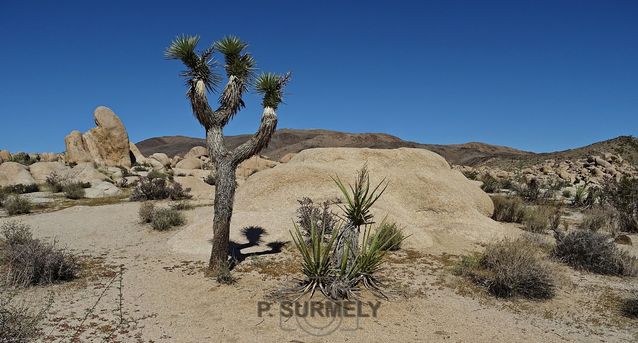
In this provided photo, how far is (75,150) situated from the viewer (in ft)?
112

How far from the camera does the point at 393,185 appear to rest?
1270 cm

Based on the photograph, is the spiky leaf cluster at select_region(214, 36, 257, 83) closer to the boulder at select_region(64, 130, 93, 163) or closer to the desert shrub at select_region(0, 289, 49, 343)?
the desert shrub at select_region(0, 289, 49, 343)

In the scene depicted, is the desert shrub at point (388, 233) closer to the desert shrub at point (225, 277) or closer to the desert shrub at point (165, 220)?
the desert shrub at point (225, 277)

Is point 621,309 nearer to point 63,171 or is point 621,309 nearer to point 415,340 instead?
point 415,340

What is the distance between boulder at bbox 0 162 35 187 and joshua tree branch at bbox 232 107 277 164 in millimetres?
22195

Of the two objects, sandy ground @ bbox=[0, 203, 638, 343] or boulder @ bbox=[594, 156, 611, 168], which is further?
boulder @ bbox=[594, 156, 611, 168]

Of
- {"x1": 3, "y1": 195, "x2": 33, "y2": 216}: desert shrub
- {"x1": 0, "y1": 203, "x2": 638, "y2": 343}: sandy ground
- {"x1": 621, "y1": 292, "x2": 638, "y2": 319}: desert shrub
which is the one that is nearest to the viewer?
{"x1": 0, "y1": 203, "x2": 638, "y2": 343}: sandy ground

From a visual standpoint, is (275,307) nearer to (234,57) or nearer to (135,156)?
(234,57)

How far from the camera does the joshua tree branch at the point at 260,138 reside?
823cm

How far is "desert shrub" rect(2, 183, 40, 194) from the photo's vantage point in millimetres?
21328

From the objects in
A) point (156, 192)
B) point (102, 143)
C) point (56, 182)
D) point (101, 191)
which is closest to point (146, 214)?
point (156, 192)

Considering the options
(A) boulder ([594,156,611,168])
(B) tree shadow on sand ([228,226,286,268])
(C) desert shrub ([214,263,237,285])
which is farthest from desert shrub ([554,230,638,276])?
(A) boulder ([594,156,611,168])

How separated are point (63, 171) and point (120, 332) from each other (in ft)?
86.7

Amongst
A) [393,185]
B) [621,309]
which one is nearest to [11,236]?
[393,185]
